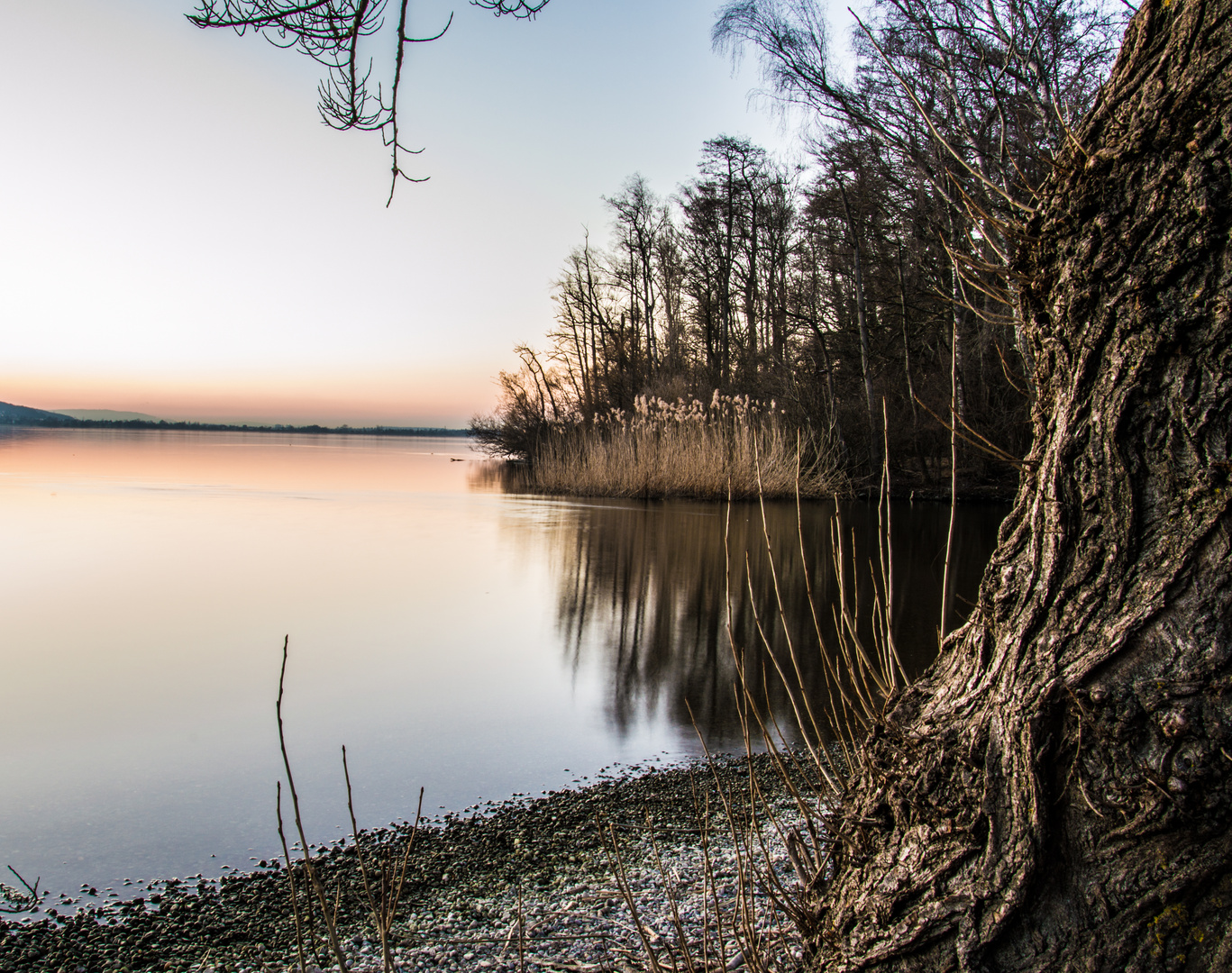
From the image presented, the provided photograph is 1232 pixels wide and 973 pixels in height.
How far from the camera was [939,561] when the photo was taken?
8711 mm

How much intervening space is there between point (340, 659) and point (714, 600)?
3.00 meters

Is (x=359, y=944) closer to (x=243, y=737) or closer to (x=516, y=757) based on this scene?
(x=516, y=757)

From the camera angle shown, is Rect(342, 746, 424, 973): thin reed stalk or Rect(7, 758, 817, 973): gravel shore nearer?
Rect(342, 746, 424, 973): thin reed stalk

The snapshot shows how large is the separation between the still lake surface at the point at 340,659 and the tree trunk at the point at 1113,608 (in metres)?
0.44

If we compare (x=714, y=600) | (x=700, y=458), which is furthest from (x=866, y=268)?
(x=714, y=600)

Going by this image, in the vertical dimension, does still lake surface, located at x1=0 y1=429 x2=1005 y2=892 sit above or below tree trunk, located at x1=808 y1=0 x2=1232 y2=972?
below

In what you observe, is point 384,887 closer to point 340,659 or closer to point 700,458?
point 340,659

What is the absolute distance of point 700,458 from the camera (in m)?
14.0

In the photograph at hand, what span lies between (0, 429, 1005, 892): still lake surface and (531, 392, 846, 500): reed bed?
265 centimetres

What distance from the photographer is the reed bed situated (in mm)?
13523

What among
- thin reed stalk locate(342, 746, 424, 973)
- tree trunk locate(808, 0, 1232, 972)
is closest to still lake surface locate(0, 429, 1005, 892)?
tree trunk locate(808, 0, 1232, 972)

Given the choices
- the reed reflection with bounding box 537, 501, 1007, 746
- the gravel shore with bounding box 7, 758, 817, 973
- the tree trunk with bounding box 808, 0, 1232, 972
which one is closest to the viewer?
the tree trunk with bounding box 808, 0, 1232, 972

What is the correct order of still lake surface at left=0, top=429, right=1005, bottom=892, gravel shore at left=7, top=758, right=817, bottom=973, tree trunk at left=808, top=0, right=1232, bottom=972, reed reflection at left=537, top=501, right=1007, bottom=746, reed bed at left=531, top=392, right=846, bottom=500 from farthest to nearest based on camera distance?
1. reed bed at left=531, top=392, right=846, bottom=500
2. reed reflection at left=537, top=501, right=1007, bottom=746
3. still lake surface at left=0, top=429, right=1005, bottom=892
4. gravel shore at left=7, top=758, right=817, bottom=973
5. tree trunk at left=808, top=0, right=1232, bottom=972

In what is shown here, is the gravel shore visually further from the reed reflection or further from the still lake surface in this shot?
the reed reflection
